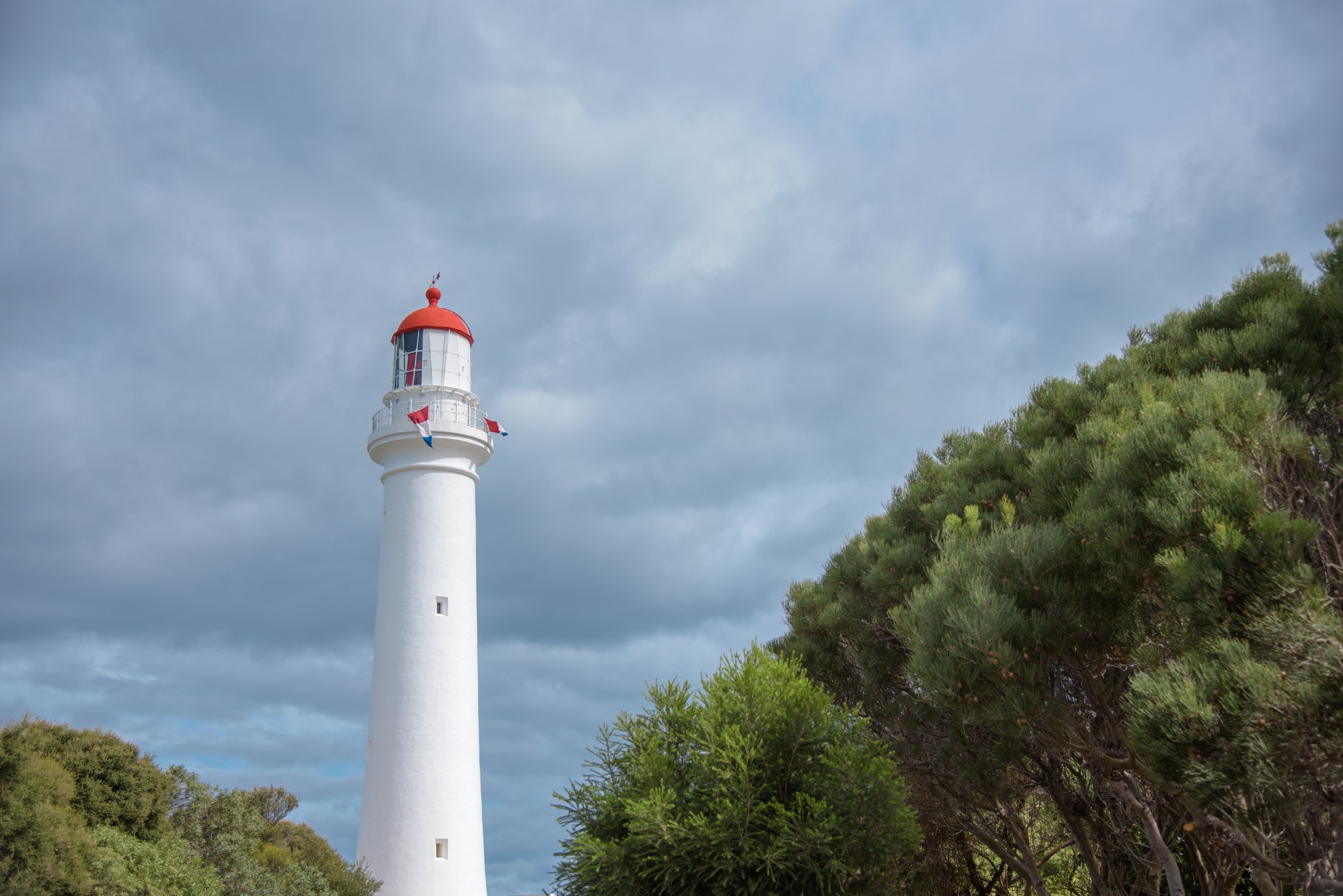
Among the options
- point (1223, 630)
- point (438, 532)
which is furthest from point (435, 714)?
point (1223, 630)

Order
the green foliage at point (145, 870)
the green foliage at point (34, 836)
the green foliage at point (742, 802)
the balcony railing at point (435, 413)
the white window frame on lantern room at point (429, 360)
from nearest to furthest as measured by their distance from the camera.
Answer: the green foliage at point (742, 802), the green foliage at point (34, 836), the green foliage at point (145, 870), the balcony railing at point (435, 413), the white window frame on lantern room at point (429, 360)

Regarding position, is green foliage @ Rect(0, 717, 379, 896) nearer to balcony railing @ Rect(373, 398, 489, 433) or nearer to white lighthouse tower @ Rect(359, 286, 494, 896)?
white lighthouse tower @ Rect(359, 286, 494, 896)

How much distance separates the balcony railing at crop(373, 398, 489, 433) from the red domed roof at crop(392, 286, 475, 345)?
6.42ft

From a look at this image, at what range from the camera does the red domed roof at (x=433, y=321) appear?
24234 mm

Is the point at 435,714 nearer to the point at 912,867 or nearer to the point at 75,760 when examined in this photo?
the point at 75,760

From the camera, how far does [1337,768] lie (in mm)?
8422

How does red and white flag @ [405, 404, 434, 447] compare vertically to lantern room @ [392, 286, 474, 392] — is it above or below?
below

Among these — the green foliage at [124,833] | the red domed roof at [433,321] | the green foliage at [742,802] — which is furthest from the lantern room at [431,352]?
A: the green foliage at [742,802]

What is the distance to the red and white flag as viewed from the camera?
22578 mm

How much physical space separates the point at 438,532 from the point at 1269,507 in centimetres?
1688

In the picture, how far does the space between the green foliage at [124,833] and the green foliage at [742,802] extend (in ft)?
25.7

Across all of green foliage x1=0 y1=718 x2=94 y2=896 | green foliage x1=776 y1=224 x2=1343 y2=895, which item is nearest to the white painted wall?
green foliage x1=0 y1=718 x2=94 y2=896

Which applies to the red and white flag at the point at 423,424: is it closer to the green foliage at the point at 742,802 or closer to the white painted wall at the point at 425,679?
the white painted wall at the point at 425,679

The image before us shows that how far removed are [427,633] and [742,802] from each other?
443 inches
